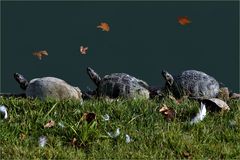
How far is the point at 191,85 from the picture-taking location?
11156mm

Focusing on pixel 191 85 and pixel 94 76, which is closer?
pixel 191 85

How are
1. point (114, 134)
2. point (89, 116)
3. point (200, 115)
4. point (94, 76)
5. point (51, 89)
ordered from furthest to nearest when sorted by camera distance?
1. point (94, 76)
2. point (51, 89)
3. point (200, 115)
4. point (89, 116)
5. point (114, 134)

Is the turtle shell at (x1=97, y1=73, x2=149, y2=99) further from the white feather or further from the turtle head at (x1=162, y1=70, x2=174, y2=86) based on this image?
the white feather

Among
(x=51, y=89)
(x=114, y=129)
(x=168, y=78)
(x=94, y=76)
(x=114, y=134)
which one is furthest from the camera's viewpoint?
(x=94, y=76)

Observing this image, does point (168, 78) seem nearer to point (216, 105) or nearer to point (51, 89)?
point (51, 89)

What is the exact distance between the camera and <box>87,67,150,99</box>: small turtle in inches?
436

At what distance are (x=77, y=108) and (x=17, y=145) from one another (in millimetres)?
1336

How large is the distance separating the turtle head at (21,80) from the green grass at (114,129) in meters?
3.69

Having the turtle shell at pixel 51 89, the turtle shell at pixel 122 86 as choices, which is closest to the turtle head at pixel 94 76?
the turtle shell at pixel 122 86

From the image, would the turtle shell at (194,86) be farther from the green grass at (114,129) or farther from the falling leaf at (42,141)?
the falling leaf at (42,141)

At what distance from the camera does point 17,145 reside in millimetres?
7008

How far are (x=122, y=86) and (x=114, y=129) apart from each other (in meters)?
3.70

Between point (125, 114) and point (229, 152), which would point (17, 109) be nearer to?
point (125, 114)

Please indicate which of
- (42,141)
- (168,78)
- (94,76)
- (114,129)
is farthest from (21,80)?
(42,141)
